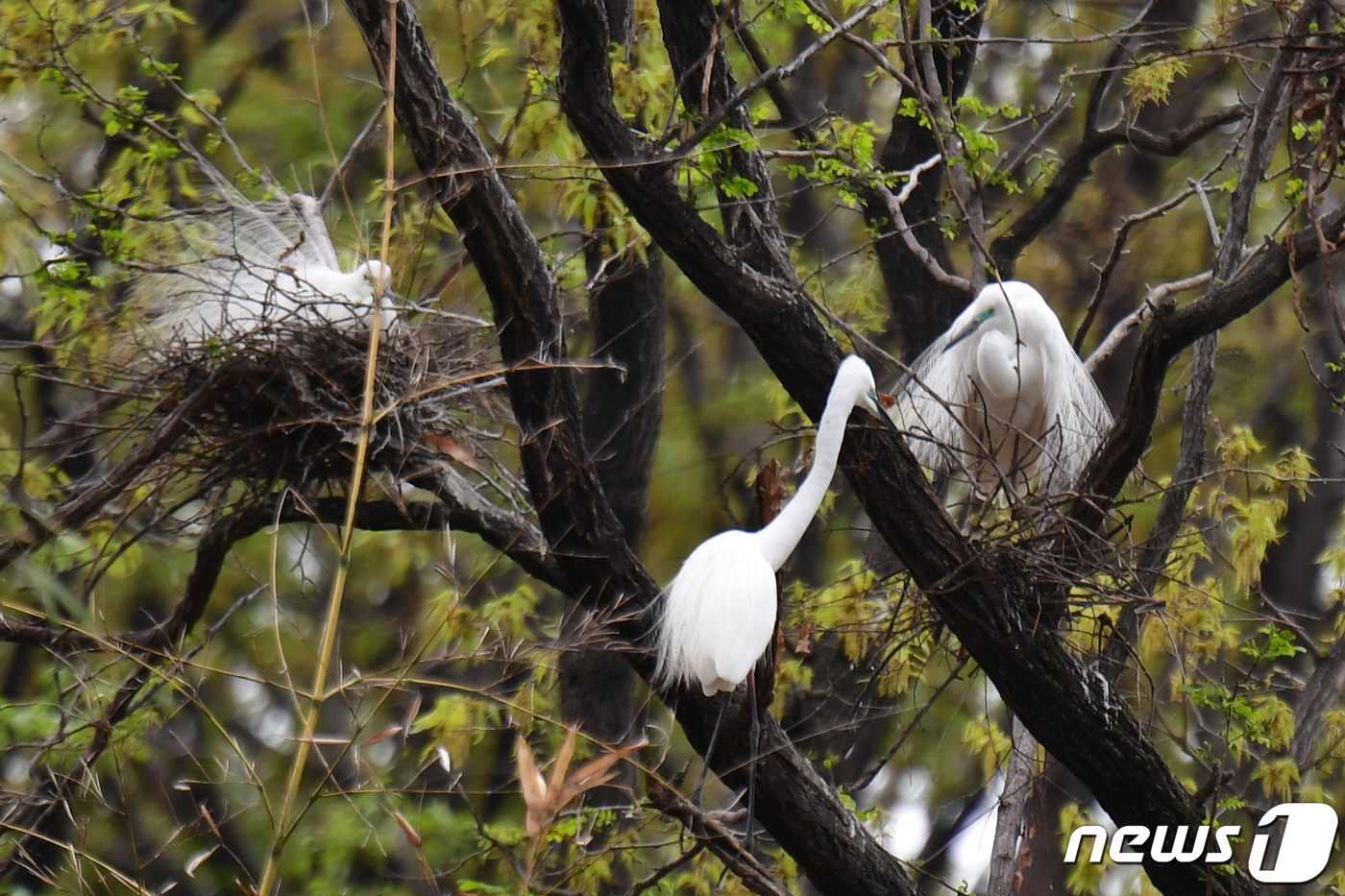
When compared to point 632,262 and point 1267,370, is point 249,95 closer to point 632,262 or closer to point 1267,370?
point 632,262

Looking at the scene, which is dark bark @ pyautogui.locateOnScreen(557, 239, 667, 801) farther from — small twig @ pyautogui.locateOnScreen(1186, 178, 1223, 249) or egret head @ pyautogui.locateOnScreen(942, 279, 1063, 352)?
small twig @ pyautogui.locateOnScreen(1186, 178, 1223, 249)

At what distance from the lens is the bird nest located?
3.29 meters

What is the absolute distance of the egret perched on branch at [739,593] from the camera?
2.96 m

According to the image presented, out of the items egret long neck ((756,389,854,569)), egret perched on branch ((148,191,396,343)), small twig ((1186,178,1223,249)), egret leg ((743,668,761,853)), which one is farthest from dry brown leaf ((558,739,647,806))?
small twig ((1186,178,1223,249))

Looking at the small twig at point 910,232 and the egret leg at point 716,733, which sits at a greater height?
the small twig at point 910,232

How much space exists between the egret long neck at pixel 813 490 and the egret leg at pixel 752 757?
0.96 feet

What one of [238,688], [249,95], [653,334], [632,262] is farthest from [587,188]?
[238,688]

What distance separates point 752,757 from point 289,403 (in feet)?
4.54

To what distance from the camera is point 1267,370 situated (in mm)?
6680

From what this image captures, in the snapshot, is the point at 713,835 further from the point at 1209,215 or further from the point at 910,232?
the point at 1209,215

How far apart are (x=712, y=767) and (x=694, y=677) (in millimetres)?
422

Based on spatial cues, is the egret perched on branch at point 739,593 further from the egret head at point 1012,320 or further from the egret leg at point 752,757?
the egret head at point 1012,320

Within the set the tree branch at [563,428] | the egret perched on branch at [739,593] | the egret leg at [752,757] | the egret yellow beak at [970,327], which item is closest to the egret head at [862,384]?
the egret perched on branch at [739,593]

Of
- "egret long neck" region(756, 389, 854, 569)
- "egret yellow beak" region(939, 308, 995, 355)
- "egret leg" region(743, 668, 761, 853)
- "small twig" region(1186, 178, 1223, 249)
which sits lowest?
"egret leg" region(743, 668, 761, 853)
